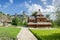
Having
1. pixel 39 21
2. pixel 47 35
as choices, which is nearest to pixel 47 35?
pixel 47 35

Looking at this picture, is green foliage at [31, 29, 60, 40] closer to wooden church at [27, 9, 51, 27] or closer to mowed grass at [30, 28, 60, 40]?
mowed grass at [30, 28, 60, 40]

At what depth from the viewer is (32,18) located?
5653 cm

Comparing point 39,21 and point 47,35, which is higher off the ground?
point 47,35

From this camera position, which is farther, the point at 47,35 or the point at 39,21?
the point at 39,21

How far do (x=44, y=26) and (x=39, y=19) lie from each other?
425 centimetres

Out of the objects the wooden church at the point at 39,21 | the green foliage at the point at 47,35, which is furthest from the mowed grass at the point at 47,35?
the wooden church at the point at 39,21

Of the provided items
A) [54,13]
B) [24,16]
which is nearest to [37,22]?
[54,13]

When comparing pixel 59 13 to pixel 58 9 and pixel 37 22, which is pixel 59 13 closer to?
pixel 58 9

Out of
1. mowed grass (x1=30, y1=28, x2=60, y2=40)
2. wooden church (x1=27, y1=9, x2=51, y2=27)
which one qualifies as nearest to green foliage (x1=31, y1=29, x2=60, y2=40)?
mowed grass (x1=30, y1=28, x2=60, y2=40)

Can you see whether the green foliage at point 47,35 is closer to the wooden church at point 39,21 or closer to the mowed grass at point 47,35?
the mowed grass at point 47,35

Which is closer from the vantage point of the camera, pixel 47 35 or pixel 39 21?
pixel 47 35

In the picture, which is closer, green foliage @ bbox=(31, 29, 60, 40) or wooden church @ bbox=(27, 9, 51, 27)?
green foliage @ bbox=(31, 29, 60, 40)

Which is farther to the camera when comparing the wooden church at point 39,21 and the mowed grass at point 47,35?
the wooden church at point 39,21

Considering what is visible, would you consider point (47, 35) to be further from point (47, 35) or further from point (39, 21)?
point (39, 21)
